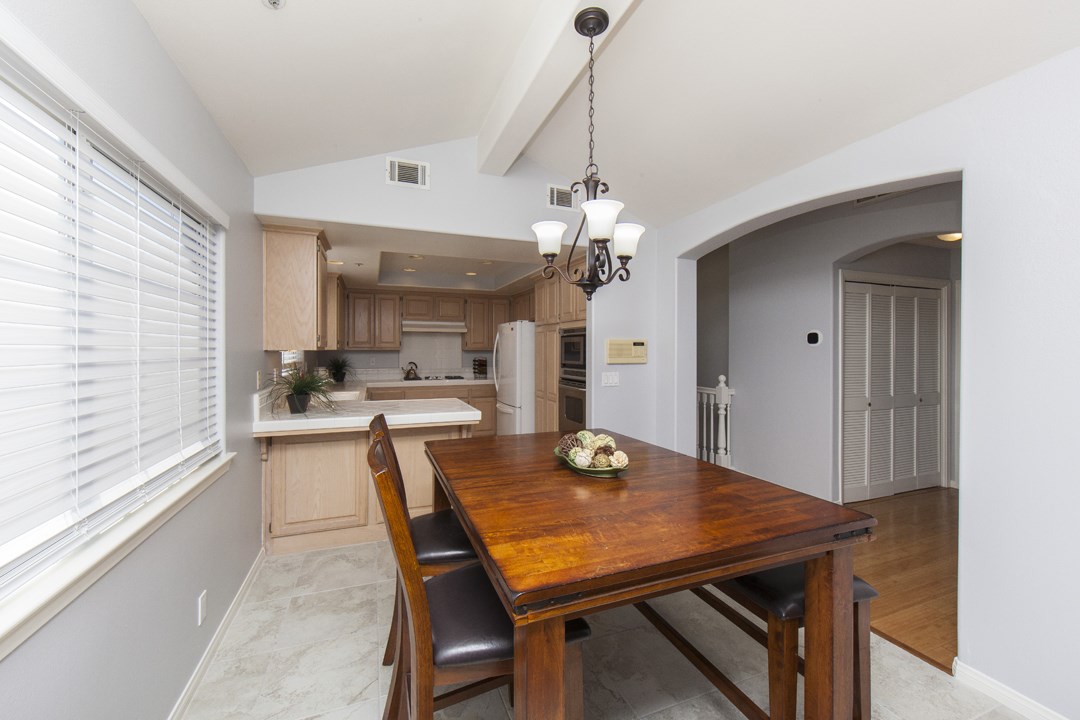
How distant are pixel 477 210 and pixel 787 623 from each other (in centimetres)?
291

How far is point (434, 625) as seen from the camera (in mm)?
1239

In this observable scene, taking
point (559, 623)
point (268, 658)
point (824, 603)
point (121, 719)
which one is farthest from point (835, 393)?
point (121, 719)

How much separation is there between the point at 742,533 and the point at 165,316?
2083 millimetres

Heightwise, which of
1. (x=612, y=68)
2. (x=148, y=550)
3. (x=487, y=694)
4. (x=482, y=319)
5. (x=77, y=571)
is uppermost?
(x=612, y=68)

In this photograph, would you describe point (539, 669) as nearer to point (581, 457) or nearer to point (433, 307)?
point (581, 457)

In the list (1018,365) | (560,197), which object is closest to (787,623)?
(1018,365)

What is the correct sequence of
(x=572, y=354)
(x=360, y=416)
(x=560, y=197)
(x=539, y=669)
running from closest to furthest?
1. (x=539, y=669)
2. (x=360, y=416)
3. (x=560, y=197)
4. (x=572, y=354)

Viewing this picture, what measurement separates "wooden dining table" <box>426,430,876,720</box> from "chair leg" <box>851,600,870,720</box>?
0.71ft

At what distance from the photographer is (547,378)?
4.49 m

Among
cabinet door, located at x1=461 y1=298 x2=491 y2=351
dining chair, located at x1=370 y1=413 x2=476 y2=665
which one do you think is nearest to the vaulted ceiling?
dining chair, located at x1=370 y1=413 x2=476 y2=665

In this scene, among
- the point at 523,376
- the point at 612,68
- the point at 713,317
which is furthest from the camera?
the point at 713,317

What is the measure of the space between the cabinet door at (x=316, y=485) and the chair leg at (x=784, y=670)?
260 centimetres

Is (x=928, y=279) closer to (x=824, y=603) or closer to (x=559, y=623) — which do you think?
(x=824, y=603)

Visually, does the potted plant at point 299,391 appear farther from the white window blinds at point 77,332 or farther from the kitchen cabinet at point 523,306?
the kitchen cabinet at point 523,306
